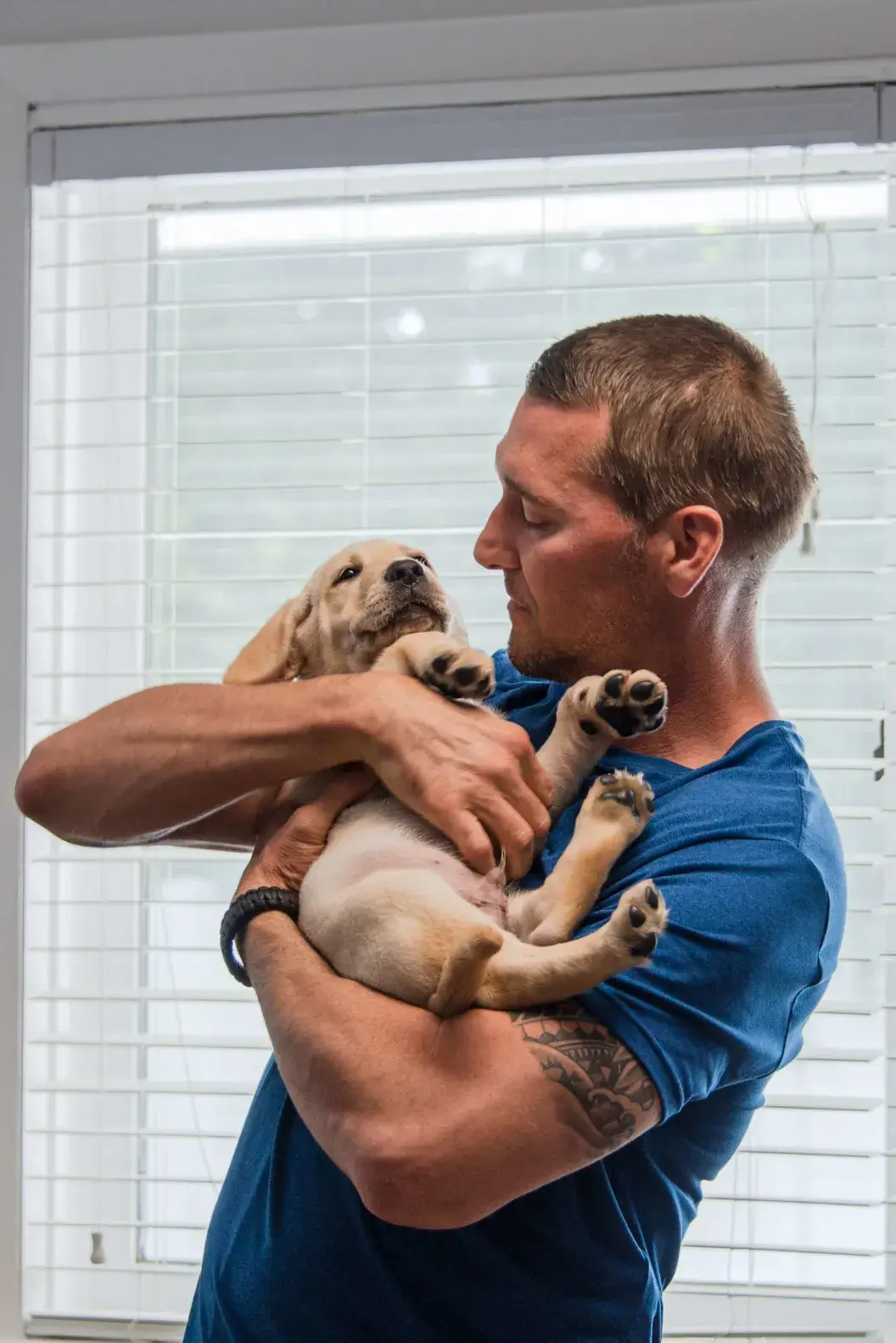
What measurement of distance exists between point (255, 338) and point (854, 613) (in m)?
1.08

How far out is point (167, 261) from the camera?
2.12 m

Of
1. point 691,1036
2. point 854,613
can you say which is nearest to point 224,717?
point 691,1036

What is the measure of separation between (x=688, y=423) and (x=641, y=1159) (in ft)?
2.17

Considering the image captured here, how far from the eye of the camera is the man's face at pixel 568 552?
1.20 metres

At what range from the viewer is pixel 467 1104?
0.96 metres

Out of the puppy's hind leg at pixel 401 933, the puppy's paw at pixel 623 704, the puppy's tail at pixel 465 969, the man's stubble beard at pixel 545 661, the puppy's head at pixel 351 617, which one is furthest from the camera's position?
the puppy's head at pixel 351 617

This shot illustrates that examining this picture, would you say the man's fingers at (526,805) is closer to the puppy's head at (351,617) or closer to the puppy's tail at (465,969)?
the puppy's tail at (465,969)

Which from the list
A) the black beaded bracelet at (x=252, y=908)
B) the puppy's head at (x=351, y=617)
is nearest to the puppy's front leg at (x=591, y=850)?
the black beaded bracelet at (x=252, y=908)

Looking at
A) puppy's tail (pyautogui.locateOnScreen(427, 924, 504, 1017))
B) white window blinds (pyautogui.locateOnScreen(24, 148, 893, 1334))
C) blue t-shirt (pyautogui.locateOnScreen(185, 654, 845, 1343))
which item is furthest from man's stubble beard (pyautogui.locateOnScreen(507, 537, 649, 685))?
white window blinds (pyautogui.locateOnScreen(24, 148, 893, 1334))

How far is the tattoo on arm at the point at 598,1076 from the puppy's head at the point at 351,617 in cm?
54

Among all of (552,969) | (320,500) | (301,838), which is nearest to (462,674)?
(301,838)

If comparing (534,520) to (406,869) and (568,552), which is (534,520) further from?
(406,869)

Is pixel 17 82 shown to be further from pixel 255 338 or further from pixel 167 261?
pixel 255 338

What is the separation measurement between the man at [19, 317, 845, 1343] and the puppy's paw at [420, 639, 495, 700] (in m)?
0.04
